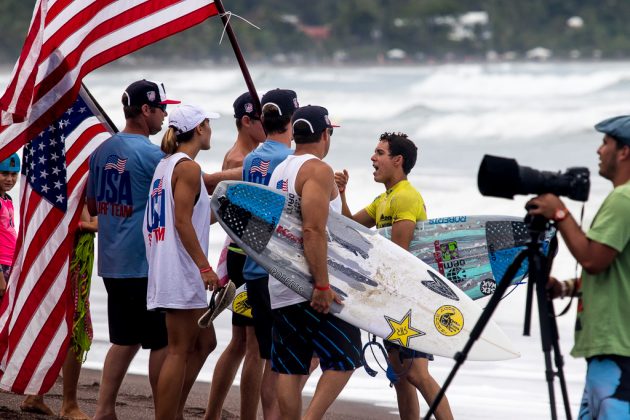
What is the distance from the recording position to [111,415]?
19.8 ft

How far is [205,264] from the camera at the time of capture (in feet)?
18.3

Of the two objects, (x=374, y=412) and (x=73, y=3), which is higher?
(x=73, y=3)

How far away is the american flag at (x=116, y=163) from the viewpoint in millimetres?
5922

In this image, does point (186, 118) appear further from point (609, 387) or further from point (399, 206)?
point (609, 387)

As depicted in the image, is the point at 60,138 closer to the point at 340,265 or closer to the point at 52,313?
the point at 52,313

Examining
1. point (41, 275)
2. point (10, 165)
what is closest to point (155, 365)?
point (41, 275)

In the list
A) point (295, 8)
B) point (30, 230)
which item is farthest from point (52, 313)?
point (295, 8)

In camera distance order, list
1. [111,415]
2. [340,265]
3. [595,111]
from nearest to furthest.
Result: 1. [340,265]
2. [111,415]
3. [595,111]

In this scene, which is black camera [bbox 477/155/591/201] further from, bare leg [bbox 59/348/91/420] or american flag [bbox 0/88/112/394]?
bare leg [bbox 59/348/91/420]

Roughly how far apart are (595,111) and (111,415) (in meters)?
29.4

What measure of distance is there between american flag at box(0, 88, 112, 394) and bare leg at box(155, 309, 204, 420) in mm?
877

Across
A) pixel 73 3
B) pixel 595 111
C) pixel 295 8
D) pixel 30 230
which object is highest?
pixel 295 8

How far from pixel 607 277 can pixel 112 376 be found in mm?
2690

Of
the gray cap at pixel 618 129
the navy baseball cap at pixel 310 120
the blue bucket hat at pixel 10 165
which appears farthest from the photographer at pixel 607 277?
the blue bucket hat at pixel 10 165
